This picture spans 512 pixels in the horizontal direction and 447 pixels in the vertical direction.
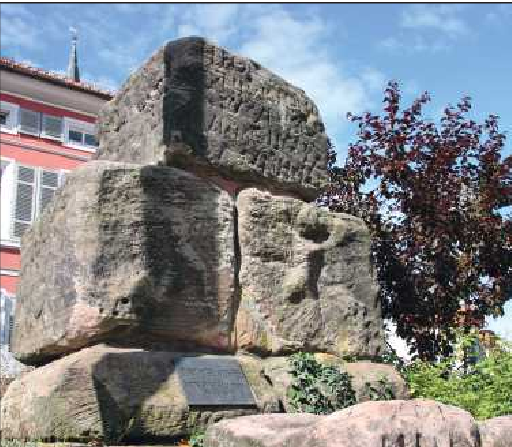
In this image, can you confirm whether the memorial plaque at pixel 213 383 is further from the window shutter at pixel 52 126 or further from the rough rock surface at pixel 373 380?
the window shutter at pixel 52 126

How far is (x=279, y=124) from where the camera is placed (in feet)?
14.8

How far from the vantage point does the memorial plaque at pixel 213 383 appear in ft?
11.5

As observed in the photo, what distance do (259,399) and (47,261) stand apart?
131cm

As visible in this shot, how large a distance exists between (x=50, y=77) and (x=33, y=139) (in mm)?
2153

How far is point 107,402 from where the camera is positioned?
326cm

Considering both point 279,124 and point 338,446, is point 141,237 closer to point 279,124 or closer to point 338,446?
point 279,124

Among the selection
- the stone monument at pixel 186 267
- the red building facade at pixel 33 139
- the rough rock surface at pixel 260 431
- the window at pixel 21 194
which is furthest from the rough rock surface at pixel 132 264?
the window at pixel 21 194

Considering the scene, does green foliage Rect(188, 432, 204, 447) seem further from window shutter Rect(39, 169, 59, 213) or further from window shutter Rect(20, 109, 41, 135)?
window shutter Rect(20, 109, 41, 135)

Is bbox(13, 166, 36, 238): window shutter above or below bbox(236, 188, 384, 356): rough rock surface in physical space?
above

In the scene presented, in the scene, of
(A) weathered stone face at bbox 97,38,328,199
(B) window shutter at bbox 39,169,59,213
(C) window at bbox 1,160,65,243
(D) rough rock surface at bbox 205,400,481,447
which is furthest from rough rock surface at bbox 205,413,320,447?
(B) window shutter at bbox 39,169,59,213

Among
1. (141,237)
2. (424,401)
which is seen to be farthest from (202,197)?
(424,401)

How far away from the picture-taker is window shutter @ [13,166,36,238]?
18.6 meters

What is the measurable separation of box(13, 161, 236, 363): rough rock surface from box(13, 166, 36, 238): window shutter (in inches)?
598

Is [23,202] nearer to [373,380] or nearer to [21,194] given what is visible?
[21,194]
